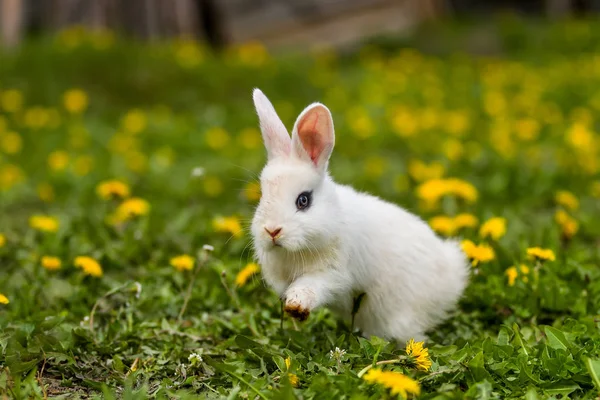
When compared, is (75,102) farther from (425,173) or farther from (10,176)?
(425,173)

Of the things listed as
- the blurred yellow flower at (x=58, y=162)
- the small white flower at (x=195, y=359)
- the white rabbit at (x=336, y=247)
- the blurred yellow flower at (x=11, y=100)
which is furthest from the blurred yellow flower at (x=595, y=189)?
the blurred yellow flower at (x=11, y=100)

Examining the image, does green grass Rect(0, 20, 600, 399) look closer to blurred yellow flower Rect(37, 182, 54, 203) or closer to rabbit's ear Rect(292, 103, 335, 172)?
blurred yellow flower Rect(37, 182, 54, 203)

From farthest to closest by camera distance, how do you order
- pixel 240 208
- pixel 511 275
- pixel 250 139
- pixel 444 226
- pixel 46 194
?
pixel 250 139
pixel 46 194
pixel 240 208
pixel 444 226
pixel 511 275

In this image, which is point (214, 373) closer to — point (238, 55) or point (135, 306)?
point (135, 306)

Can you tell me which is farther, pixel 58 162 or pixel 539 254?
pixel 58 162

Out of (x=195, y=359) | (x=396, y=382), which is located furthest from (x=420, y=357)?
(x=195, y=359)

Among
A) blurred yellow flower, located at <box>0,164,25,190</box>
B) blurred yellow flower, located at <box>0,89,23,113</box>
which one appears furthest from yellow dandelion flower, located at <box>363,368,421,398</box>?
blurred yellow flower, located at <box>0,89,23,113</box>

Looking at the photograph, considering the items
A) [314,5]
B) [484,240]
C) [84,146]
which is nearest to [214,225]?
[484,240]
